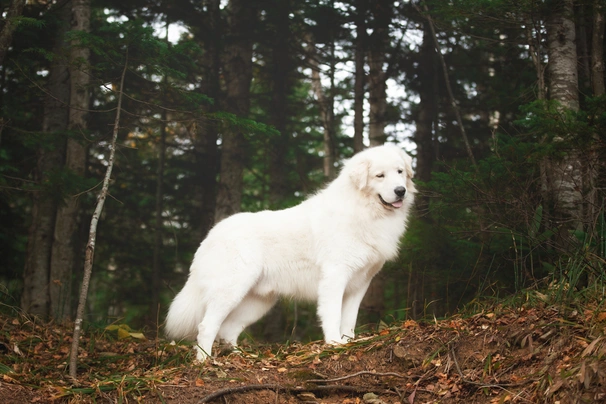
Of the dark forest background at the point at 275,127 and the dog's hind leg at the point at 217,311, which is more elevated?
the dark forest background at the point at 275,127

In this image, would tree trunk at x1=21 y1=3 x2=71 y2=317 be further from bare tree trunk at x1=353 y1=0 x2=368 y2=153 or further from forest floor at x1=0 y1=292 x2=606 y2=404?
bare tree trunk at x1=353 y1=0 x2=368 y2=153

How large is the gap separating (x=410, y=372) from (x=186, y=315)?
2.72 m

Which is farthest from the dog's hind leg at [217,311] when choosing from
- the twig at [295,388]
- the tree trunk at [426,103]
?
the tree trunk at [426,103]

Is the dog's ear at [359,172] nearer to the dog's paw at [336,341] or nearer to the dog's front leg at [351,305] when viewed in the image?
the dog's front leg at [351,305]

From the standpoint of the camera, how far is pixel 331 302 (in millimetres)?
5746

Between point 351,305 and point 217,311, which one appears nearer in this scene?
point 217,311

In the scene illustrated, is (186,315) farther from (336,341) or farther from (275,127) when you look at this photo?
(275,127)

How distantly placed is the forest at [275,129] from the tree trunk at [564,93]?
25 millimetres

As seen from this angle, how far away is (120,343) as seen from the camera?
6844 mm

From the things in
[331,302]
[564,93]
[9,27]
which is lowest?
[331,302]

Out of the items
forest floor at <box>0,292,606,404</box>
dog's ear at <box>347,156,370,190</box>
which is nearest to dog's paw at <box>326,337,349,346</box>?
forest floor at <box>0,292,606,404</box>

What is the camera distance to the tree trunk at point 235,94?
37.2ft

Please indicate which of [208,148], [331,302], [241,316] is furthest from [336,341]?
[208,148]

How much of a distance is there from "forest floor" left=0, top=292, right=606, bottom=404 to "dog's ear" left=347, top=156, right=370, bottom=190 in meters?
1.70
